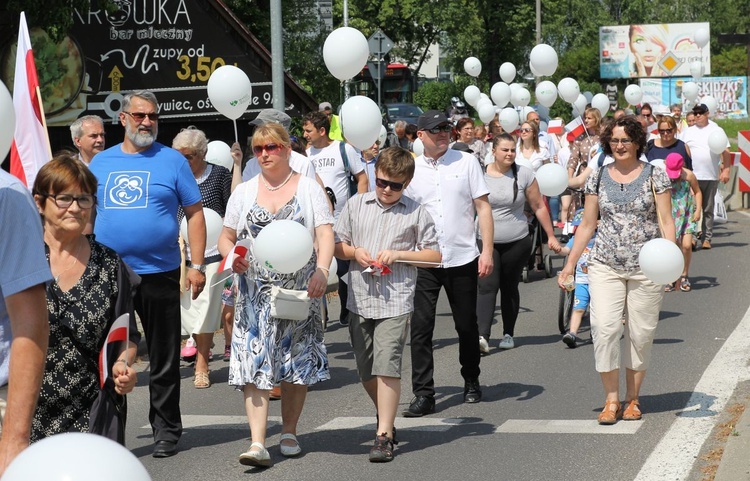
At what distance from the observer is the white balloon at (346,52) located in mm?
10219

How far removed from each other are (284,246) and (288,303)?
41cm

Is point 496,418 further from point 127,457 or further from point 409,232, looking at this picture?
point 127,457

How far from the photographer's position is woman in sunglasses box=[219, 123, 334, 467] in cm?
673

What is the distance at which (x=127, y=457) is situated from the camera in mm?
2689

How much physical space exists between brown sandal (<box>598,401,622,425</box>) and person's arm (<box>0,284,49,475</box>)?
4592mm

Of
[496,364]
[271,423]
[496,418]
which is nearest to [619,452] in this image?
[496,418]

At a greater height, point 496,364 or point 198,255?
point 198,255

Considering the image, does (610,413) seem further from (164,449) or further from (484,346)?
(484,346)

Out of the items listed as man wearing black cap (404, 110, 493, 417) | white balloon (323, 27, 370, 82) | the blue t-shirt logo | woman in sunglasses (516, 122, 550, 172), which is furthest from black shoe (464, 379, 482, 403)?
woman in sunglasses (516, 122, 550, 172)

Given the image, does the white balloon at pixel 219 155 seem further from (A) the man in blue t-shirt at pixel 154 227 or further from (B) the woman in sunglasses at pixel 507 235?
(A) the man in blue t-shirt at pixel 154 227

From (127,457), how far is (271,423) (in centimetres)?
534

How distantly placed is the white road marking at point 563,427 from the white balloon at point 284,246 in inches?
72.6

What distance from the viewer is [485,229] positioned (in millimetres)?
8469

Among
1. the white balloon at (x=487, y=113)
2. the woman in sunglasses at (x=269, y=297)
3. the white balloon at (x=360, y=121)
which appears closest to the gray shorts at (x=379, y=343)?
the woman in sunglasses at (x=269, y=297)
